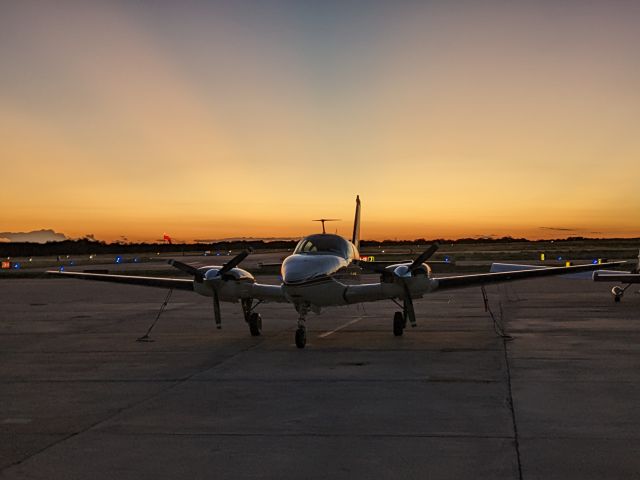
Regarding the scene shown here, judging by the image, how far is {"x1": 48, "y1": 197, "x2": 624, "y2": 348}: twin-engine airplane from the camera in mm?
17594

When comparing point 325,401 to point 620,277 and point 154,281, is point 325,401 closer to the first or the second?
point 154,281

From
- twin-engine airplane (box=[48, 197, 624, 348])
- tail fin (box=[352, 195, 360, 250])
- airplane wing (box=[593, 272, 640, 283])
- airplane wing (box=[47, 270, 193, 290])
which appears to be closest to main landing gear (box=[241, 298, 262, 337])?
twin-engine airplane (box=[48, 197, 624, 348])

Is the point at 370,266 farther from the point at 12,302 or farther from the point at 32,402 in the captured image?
the point at 12,302

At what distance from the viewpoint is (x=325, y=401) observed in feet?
35.6

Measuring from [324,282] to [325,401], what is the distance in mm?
7006

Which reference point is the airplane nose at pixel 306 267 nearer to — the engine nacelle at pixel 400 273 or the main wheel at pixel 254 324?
the engine nacelle at pixel 400 273

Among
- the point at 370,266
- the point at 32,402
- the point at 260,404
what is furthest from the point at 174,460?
the point at 370,266

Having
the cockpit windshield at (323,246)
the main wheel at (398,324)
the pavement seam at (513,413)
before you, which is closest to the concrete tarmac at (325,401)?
the pavement seam at (513,413)

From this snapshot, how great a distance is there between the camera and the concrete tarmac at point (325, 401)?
7.64 metres

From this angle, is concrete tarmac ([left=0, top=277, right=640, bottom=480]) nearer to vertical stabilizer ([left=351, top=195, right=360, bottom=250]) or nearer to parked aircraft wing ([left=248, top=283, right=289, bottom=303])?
parked aircraft wing ([left=248, top=283, right=289, bottom=303])

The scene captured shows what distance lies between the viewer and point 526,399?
10695 millimetres

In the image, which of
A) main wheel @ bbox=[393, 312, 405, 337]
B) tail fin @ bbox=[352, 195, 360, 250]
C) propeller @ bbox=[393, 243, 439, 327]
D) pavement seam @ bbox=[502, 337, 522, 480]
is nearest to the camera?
pavement seam @ bbox=[502, 337, 522, 480]

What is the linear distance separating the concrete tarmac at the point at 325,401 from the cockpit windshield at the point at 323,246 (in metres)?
2.22

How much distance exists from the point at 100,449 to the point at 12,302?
85.8ft
